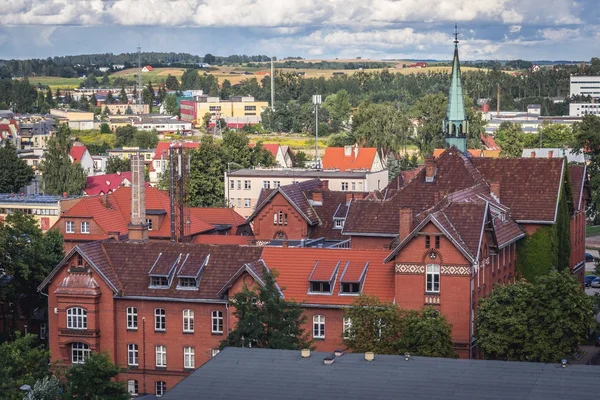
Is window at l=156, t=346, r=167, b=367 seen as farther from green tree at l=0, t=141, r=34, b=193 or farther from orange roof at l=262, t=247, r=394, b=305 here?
green tree at l=0, t=141, r=34, b=193

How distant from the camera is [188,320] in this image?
69000mm

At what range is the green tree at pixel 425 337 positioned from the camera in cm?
6100

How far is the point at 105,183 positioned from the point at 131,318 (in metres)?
86.6

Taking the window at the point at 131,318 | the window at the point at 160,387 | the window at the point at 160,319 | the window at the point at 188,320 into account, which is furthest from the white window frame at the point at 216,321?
the window at the point at 131,318

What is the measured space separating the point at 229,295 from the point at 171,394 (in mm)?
22072

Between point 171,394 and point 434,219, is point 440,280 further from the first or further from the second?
point 171,394

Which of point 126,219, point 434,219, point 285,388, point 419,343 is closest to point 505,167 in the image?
point 434,219

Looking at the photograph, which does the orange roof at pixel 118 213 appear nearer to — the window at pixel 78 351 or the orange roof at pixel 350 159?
the window at pixel 78 351

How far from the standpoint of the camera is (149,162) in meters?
186

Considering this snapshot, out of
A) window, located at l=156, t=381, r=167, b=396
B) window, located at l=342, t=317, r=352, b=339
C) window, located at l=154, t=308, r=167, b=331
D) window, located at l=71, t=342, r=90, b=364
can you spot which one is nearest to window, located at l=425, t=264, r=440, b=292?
window, located at l=342, t=317, r=352, b=339

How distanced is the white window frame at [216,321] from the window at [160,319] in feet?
9.17

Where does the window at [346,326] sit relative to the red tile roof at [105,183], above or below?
below

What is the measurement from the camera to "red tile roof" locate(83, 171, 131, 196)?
15175 cm

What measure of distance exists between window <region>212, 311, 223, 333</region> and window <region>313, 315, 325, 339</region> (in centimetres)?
521
